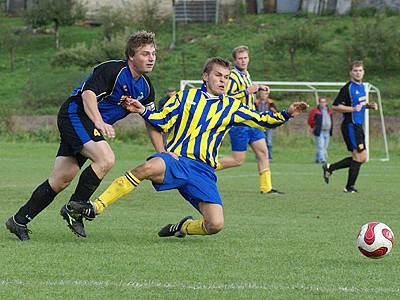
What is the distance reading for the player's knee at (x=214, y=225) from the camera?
866cm

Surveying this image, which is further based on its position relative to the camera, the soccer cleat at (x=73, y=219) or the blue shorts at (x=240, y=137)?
the blue shorts at (x=240, y=137)

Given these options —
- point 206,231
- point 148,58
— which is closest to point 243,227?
point 206,231

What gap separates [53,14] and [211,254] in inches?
1773

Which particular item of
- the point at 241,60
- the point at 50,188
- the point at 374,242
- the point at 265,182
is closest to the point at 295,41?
the point at 265,182

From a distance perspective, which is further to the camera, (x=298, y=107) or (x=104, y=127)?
(x=298, y=107)

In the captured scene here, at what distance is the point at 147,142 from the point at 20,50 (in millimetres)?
22602

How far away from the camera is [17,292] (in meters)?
6.07

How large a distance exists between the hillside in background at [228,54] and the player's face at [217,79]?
2759 centimetres

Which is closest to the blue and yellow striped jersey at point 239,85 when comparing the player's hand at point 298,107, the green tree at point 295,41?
the player's hand at point 298,107

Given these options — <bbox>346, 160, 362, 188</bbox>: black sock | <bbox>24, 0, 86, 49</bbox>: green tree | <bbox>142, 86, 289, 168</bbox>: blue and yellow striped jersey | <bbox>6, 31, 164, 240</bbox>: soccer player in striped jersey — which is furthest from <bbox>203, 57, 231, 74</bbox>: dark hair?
<bbox>24, 0, 86, 49</bbox>: green tree

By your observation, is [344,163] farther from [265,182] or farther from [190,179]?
[190,179]

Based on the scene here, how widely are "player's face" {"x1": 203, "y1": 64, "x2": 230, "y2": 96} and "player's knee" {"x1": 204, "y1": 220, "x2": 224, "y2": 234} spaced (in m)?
1.17

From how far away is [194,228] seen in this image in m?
8.83

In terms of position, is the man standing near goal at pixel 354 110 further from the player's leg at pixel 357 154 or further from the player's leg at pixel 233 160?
the player's leg at pixel 233 160
